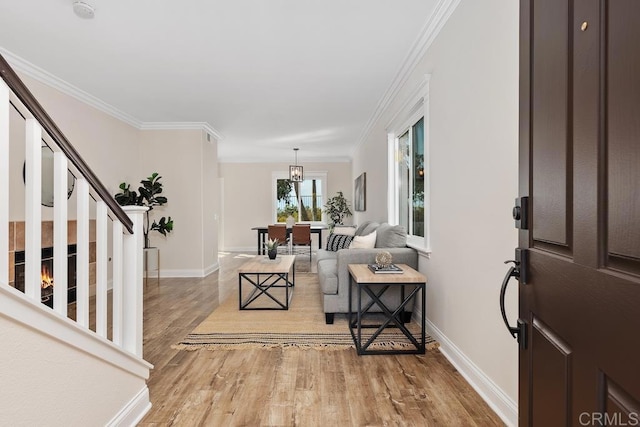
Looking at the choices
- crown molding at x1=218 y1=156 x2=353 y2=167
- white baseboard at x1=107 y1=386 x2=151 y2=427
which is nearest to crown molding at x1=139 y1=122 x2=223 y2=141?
crown molding at x1=218 y1=156 x2=353 y2=167

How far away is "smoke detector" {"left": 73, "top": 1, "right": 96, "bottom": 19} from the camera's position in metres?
2.64

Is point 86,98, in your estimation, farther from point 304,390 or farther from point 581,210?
point 581,210

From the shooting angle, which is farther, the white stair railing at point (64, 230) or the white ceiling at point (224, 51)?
the white ceiling at point (224, 51)

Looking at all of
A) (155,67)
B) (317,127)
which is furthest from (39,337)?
(317,127)

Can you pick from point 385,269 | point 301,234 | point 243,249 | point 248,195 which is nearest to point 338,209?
point 301,234

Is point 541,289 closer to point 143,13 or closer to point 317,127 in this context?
point 143,13

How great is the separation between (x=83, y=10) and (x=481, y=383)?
3.70 meters

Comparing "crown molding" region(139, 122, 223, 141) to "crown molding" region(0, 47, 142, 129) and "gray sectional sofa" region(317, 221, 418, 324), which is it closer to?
"crown molding" region(0, 47, 142, 129)

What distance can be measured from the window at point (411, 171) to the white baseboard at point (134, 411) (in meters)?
2.38

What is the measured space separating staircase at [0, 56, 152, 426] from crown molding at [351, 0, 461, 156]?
2.47 metres

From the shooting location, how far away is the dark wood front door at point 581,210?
0.63 m

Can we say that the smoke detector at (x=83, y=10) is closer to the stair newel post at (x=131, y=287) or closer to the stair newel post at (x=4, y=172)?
the stair newel post at (x=131, y=287)

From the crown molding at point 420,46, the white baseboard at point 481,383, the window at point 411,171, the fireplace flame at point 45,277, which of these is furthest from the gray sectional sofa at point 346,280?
the fireplace flame at point 45,277

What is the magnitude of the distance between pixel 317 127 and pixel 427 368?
15.6ft
